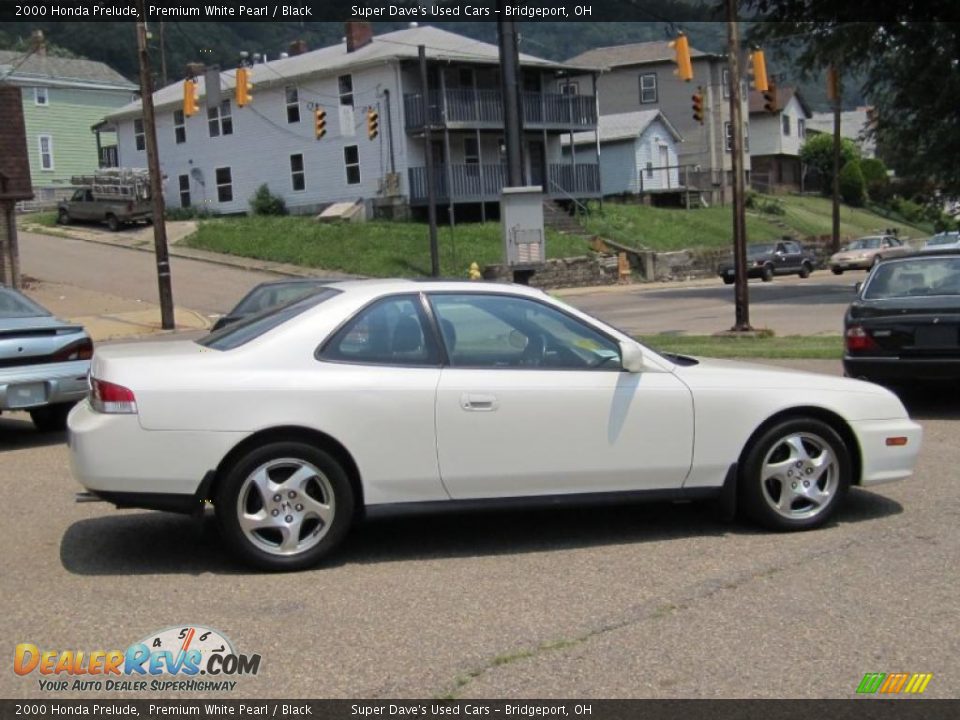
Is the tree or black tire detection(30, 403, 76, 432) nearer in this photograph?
black tire detection(30, 403, 76, 432)

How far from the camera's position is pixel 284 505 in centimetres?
573

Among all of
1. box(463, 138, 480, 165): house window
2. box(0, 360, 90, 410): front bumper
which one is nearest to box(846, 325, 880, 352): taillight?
box(0, 360, 90, 410): front bumper

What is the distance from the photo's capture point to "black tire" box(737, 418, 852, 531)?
20.8 ft

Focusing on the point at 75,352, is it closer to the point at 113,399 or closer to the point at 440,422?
the point at 113,399

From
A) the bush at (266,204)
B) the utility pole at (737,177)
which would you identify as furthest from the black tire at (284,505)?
the bush at (266,204)

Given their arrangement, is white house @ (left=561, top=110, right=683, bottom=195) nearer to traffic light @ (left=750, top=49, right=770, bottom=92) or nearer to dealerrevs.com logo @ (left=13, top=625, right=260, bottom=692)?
traffic light @ (left=750, top=49, right=770, bottom=92)

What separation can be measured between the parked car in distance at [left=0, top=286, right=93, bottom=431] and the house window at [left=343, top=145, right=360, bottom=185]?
118 feet

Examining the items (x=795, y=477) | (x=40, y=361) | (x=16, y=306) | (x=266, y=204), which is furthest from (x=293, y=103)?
(x=795, y=477)

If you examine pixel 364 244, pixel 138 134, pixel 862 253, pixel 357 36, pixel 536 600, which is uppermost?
pixel 357 36

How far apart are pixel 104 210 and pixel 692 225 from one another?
82.5ft

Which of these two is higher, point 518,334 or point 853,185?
point 853,185

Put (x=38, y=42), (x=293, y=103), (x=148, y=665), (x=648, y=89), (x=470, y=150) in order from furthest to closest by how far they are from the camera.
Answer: (x=648, y=89) → (x=293, y=103) → (x=470, y=150) → (x=38, y=42) → (x=148, y=665)
